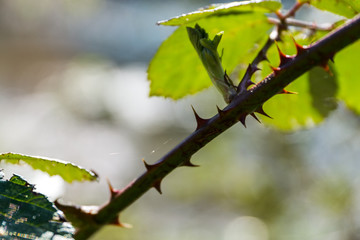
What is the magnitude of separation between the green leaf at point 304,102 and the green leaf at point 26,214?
0.56 meters

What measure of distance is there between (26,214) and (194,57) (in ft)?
1.60

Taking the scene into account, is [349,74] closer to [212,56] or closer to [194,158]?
[212,56]

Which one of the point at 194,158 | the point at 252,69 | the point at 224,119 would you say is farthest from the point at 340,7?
the point at 194,158

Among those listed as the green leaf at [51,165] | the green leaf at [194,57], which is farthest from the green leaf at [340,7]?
the green leaf at [51,165]

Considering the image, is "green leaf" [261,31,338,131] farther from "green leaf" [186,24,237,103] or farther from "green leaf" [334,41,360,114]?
"green leaf" [186,24,237,103]

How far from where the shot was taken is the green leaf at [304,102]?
3.29 ft

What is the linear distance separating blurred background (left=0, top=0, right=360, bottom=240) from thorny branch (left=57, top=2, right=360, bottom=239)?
4.95 feet

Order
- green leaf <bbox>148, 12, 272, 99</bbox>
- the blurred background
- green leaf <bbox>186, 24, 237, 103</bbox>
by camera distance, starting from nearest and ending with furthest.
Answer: green leaf <bbox>186, 24, 237, 103</bbox> → green leaf <bbox>148, 12, 272, 99</bbox> → the blurred background

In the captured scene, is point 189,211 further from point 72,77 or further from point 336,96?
point 336,96

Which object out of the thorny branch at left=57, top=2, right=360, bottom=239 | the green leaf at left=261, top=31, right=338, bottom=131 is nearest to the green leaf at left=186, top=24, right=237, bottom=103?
the thorny branch at left=57, top=2, right=360, bottom=239

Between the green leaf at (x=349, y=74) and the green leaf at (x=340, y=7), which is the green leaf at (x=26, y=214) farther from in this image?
the green leaf at (x=349, y=74)

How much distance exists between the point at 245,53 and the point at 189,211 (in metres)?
1.96

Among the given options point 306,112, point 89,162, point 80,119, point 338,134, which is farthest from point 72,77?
point 306,112

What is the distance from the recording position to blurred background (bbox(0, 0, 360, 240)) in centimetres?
234
